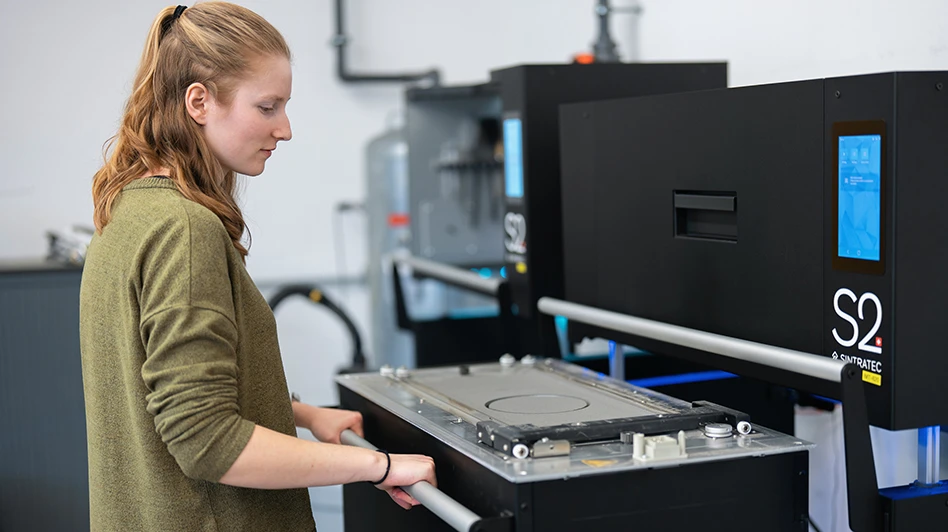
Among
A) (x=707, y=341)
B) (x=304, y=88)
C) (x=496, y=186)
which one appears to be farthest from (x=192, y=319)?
(x=304, y=88)

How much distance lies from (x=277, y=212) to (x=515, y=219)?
5.64 ft

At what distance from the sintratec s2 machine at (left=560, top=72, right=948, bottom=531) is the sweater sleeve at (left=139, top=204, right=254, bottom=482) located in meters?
0.60

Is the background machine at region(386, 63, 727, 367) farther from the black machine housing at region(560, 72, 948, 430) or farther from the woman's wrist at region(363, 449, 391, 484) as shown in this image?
the woman's wrist at region(363, 449, 391, 484)

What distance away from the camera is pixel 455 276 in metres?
2.29

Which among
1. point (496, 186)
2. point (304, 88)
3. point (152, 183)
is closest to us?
point (152, 183)

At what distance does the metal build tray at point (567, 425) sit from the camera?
1.04 m

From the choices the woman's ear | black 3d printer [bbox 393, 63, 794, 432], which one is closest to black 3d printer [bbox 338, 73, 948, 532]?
black 3d printer [bbox 393, 63, 794, 432]

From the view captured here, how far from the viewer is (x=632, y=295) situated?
4.92ft

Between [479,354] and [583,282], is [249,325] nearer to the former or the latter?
[583,282]

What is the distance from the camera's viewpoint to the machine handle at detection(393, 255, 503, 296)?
6.71ft

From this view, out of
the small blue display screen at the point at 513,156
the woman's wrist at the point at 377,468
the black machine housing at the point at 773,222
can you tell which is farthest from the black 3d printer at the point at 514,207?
the woman's wrist at the point at 377,468

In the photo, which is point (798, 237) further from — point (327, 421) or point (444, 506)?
point (327, 421)

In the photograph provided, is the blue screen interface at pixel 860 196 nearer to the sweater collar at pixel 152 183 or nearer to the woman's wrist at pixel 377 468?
→ the woman's wrist at pixel 377 468

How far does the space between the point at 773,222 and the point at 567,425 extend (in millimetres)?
347
